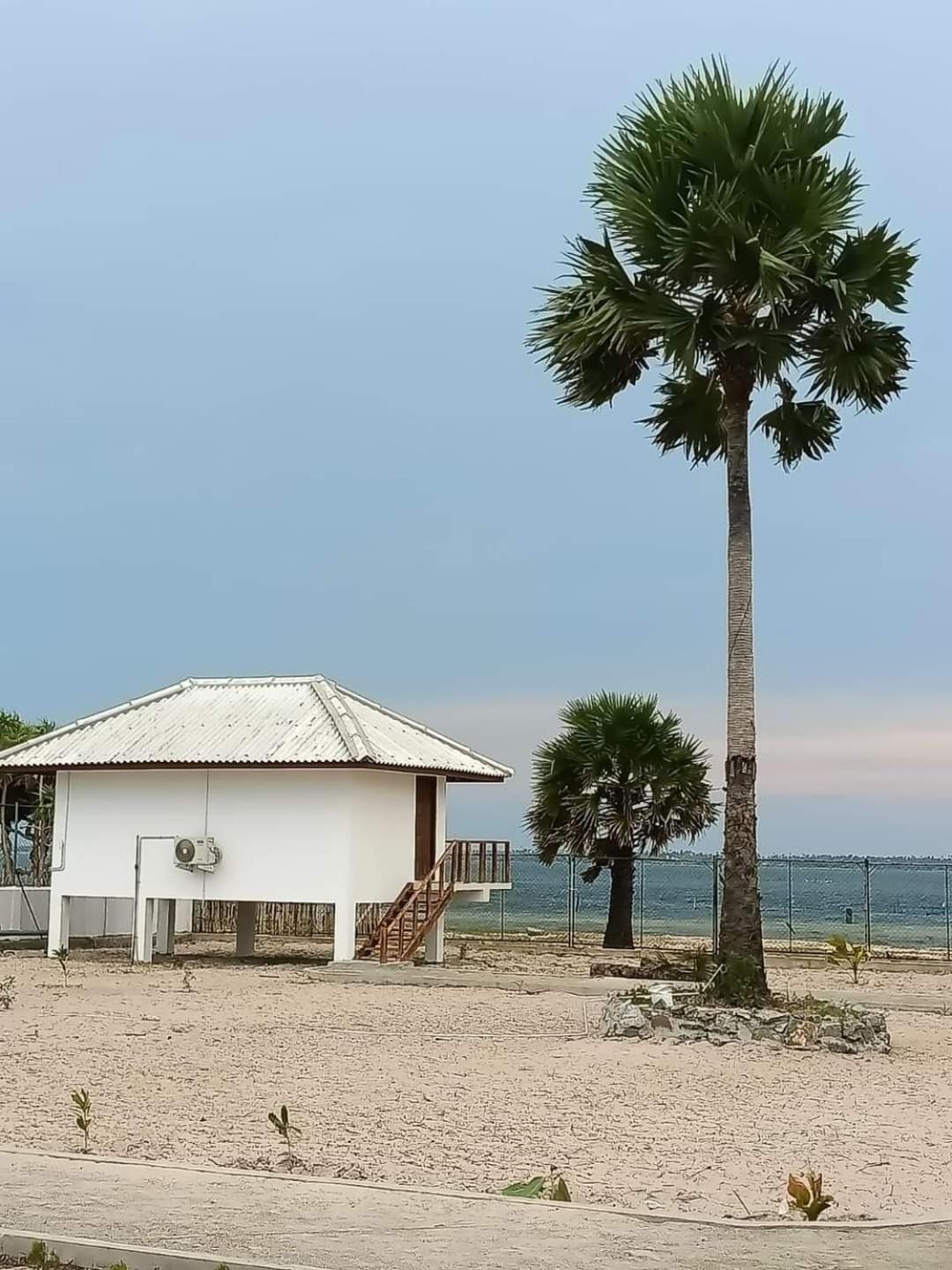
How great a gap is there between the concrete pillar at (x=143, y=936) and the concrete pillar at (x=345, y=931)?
12.8ft

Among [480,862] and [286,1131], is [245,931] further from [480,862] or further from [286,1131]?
[286,1131]

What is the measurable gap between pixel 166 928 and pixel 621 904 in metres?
9.36

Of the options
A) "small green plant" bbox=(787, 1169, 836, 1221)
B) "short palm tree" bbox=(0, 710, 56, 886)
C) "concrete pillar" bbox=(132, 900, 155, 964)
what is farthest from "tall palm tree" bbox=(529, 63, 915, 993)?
"short palm tree" bbox=(0, 710, 56, 886)

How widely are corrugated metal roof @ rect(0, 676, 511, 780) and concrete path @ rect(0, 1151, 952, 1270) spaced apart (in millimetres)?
17324

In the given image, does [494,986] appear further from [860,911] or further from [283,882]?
[860,911]

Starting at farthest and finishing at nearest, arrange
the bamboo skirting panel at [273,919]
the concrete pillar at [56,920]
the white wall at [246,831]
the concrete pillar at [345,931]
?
1. the bamboo skirting panel at [273,919]
2. the concrete pillar at [56,920]
3. the white wall at [246,831]
4. the concrete pillar at [345,931]

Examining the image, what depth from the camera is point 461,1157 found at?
10148 millimetres

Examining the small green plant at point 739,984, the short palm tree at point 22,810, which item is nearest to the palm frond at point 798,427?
the small green plant at point 739,984

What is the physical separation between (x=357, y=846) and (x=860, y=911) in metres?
62.8

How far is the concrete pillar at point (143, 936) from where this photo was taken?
2794 cm

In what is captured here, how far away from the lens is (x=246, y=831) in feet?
89.2

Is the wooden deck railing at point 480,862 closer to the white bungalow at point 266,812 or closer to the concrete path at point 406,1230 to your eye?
the white bungalow at point 266,812

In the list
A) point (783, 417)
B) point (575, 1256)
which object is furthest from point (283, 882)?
point (575, 1256)

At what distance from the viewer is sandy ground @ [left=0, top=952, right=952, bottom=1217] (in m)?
9.72
